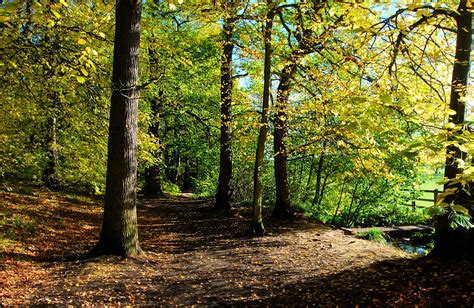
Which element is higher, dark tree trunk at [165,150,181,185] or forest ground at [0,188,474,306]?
dark tree trunk at [165,150,181,185]

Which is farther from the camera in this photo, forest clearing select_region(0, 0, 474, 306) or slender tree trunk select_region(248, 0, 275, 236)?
slender tree trunk select_region(248, 0, 275, 236)

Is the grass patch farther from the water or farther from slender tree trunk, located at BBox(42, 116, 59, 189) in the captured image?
slender tree trunk, located at BBox(42, 116, 59, 189)

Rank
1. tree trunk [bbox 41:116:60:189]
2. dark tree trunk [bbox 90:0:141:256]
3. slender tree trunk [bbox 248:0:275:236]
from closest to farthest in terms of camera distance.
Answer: dark tree trunk [bbox 90:0:141:256]
slender tree trunk [bbox 248:0:275:236]
tree trunk [bbox 41:116:60:189]

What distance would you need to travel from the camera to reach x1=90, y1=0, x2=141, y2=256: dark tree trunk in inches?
244

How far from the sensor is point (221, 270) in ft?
19.6

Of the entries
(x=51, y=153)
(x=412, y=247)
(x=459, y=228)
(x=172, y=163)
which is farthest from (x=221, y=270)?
(x=172, y=163)

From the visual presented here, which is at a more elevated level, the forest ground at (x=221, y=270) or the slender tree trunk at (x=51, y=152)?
the slender tree trunk at (x=51, y=152)

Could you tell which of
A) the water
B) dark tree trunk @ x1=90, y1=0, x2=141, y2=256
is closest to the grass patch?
the water

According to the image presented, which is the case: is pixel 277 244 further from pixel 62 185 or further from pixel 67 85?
pixel 62 185

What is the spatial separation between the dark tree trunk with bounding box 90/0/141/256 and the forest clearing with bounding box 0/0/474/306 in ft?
0.08

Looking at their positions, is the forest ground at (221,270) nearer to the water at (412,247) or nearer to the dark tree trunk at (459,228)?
the dark tree trunk at (459,228)

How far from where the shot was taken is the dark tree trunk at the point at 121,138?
20.4 feet

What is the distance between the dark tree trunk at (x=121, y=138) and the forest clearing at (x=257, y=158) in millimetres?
26

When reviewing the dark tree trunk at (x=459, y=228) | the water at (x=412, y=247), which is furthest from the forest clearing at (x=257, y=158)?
the water at (x=412, y=247)
